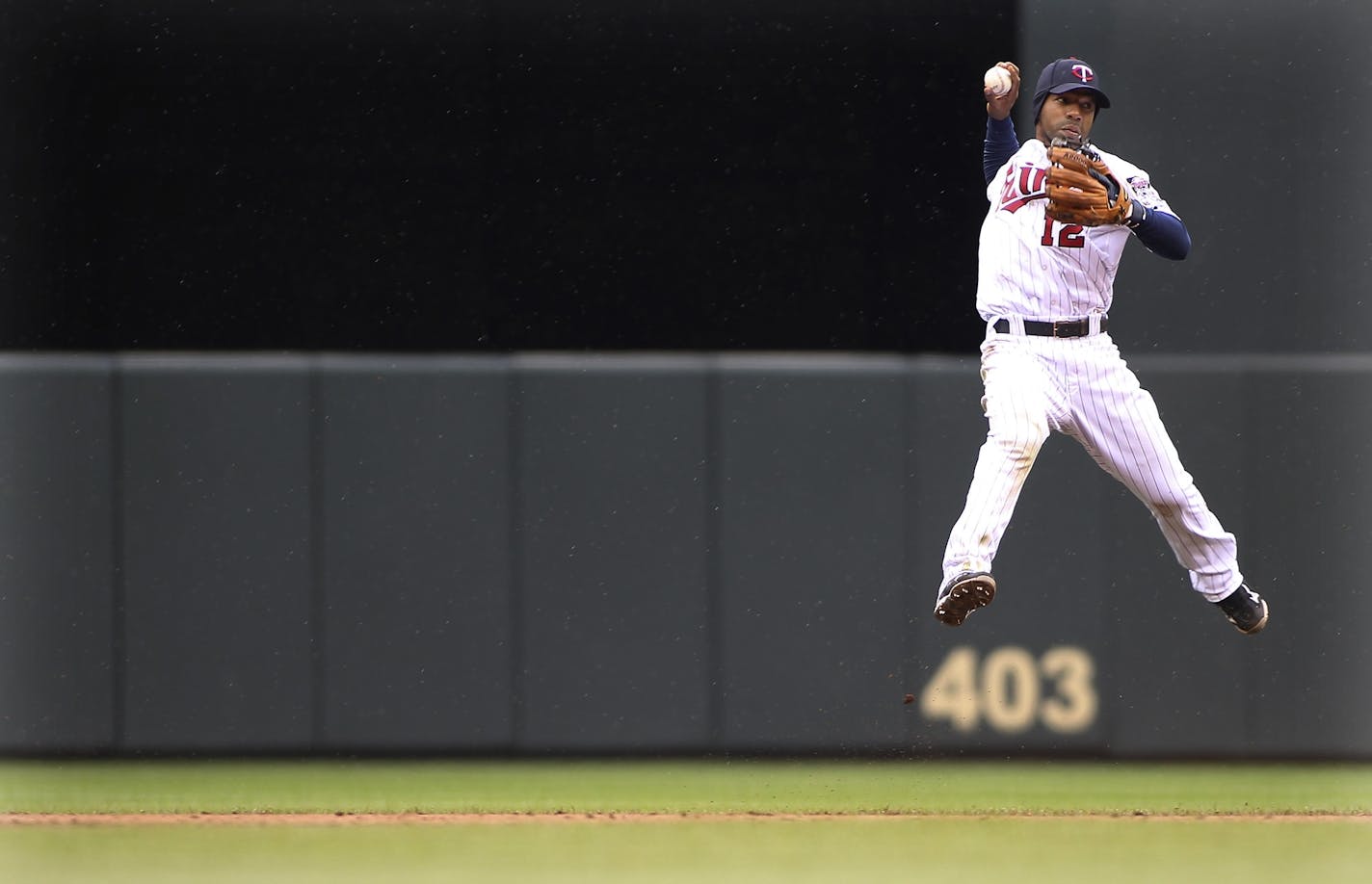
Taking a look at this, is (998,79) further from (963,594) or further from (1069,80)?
(963,594)

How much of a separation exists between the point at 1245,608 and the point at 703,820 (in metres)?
1.59

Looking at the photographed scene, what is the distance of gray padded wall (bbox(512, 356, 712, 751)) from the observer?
19.2ft

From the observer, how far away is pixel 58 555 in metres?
5.86

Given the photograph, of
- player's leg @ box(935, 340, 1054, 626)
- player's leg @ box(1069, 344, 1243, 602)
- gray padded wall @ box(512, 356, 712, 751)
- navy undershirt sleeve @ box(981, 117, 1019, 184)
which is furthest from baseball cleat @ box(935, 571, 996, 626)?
gray padded wall @ box(512, 356, 712, 751)

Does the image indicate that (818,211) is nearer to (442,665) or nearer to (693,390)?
(693,390)

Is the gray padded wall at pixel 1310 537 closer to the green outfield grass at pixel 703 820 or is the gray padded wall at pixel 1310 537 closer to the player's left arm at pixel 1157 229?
the green outfield grass at pixel 703 820

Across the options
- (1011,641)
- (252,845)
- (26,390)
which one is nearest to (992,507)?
(1011,641)

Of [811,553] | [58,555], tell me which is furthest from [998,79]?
[58,555]

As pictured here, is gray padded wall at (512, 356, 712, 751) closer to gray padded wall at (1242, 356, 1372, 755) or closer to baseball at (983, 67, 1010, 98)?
gray padded wall at (1242, 356, 1372, 755)

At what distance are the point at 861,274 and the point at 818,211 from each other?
269 millimetres

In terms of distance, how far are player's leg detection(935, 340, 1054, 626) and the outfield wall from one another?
55.8 inches

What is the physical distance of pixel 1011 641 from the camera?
19.3 feet

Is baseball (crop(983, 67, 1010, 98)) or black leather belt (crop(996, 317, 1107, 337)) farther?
black leather belt (crop(996, 317, 1107, 337))

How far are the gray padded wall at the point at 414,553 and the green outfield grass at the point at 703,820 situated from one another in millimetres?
185
